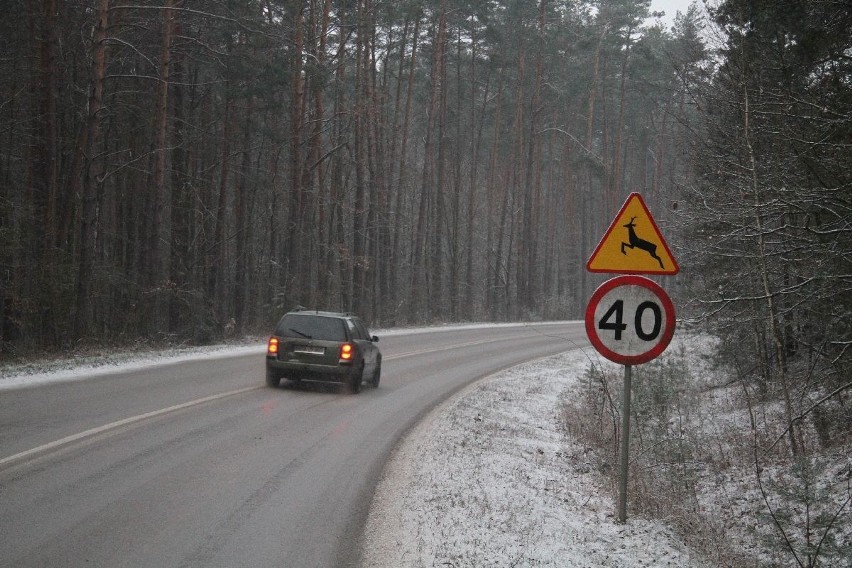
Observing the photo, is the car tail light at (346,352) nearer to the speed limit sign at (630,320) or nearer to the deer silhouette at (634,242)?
the speed limit sign at (630,320)

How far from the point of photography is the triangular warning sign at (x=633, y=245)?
713cm

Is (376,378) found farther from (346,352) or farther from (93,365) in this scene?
(93,365)

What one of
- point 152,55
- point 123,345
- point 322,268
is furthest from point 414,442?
point 322,268

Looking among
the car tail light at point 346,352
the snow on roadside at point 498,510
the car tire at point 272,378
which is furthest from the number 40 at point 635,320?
the car tire at point 272,378

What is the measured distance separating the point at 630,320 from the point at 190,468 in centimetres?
490

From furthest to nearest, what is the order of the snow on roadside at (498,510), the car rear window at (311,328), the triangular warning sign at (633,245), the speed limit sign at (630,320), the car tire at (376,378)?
the car tire at (376,378) → the car rear window at (311,328) → the triangular warning sign at (633,245) → the speed limit sign at (630,320) → the snow on roadside at (498,510)

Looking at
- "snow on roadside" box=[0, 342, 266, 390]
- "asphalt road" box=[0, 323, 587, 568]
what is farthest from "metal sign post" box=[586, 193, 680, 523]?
"snow on roadside" box=[0, 342, 266, 390]

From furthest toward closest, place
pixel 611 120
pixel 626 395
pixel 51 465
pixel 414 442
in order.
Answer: pixel 611 120 → pixel 414 442 → pixel 51 465 → pixel 626 395

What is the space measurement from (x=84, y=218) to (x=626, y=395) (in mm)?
18525

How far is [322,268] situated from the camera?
36.2 metres

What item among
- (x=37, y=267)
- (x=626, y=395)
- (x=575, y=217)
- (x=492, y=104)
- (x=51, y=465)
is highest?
(x=492, y=104)

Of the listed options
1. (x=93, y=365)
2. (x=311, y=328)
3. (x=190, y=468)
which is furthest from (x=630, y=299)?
(x=93, y=365)

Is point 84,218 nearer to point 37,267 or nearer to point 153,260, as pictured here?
point 37,267

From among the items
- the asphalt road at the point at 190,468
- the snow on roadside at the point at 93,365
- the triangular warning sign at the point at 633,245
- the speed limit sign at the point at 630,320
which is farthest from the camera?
the snow on roadside at the point at 93,365
